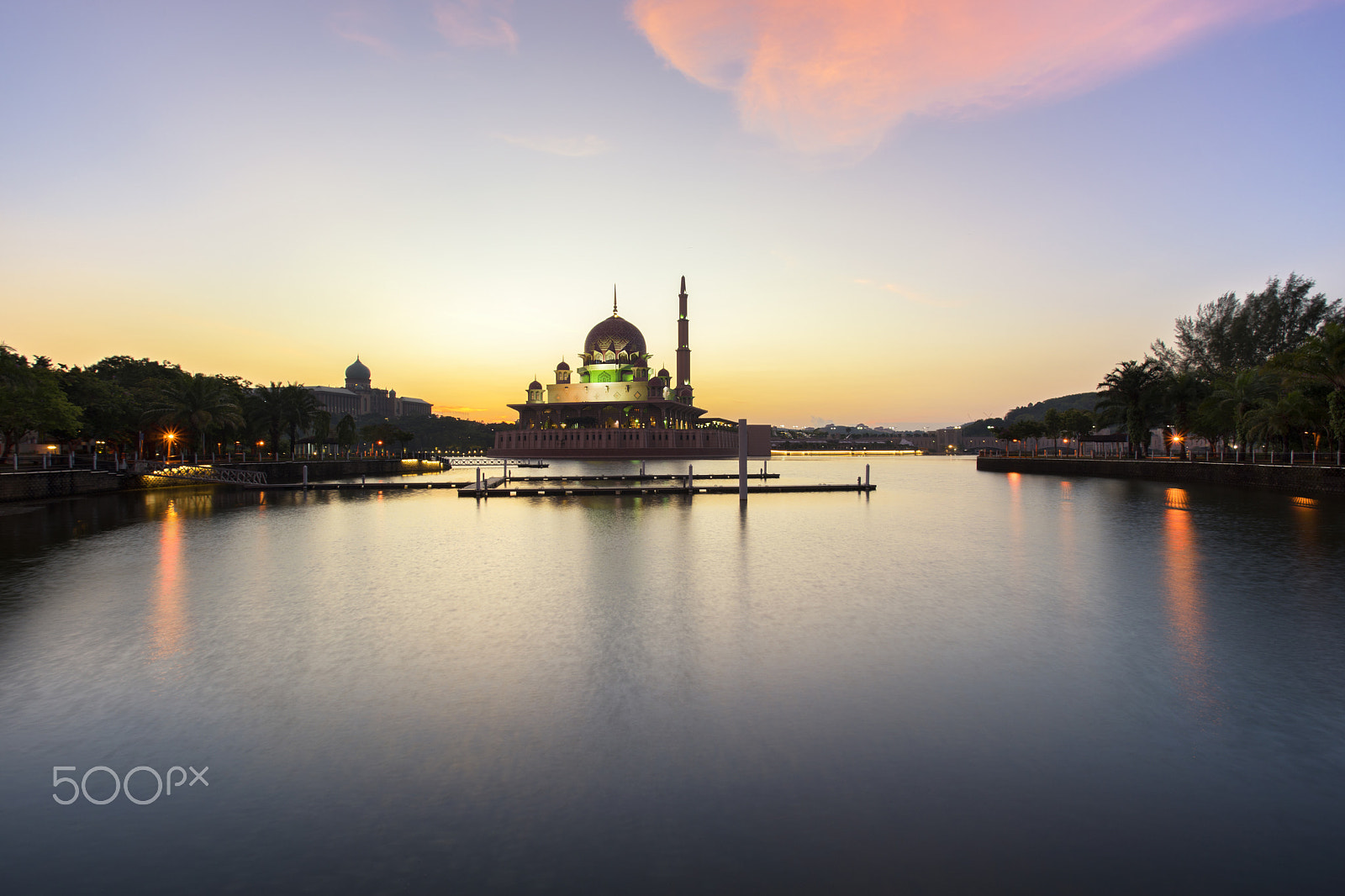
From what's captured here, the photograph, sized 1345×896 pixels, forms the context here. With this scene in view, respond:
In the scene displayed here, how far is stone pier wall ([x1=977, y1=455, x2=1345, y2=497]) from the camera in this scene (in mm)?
39250

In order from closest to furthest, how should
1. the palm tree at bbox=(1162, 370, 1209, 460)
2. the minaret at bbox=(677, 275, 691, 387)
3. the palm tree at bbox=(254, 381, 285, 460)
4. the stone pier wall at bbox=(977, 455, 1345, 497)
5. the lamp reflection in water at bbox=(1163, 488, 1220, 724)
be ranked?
the lamp reflection in water at bbox=(1163, 488, 1220, 724) < the stone pier wall at bbox=(977, 455, 1345, 497) < the palm tree at bbox=(1162, 370, 1209, 460) < the palm tree at bbox=(254, 381, 285, 460) < the minaret at bbox=(677, 275, 691, 387)

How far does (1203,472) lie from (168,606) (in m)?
60.4

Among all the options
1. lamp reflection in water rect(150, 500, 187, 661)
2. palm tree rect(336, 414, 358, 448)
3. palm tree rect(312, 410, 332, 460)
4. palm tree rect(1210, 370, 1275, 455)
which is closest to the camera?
lamp reflection in water rect(150, 500, 187, 661)

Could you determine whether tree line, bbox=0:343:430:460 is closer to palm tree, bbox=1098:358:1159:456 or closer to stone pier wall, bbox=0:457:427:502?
stone pier wall, bbox=0:457:427:502

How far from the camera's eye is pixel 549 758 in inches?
256

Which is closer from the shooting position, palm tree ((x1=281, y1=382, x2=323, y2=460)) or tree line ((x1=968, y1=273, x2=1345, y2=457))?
tree line ((x1=968, y1=273, x2=1345, y2=457))

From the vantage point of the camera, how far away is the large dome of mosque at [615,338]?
16400 centimetres

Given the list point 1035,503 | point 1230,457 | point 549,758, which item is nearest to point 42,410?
point 549,758

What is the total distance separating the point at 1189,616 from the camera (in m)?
12.2

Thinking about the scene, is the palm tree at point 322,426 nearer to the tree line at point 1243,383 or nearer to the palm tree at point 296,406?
the palm tree at point 296,406

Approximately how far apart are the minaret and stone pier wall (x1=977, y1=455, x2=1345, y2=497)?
103 metres

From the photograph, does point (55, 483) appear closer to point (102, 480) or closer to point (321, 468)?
point (102, 480)

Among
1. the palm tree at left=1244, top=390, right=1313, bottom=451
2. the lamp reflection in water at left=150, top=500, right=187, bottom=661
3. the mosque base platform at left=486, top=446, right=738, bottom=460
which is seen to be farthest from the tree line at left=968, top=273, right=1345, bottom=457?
the mosque base platform at left=486, top=446, right=738, bottom=460

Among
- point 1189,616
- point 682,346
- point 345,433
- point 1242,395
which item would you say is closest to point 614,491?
point 1189,616
